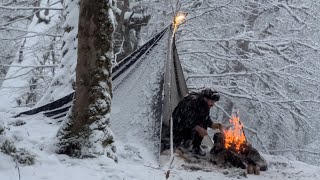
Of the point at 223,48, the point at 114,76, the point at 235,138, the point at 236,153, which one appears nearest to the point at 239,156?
the point at 236,153

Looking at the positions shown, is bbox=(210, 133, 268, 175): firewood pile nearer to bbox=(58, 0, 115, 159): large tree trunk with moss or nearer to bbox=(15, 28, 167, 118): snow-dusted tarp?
bbox=(15, 28, 167, 118): snow-dusted tarp

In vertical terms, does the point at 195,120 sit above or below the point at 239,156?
above

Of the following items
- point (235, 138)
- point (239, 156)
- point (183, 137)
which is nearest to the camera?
point (239, 156)

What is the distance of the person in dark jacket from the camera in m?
6.99

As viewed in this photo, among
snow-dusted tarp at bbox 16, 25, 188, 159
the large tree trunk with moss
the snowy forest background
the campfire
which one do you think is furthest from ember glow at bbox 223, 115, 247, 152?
the snowy forest background

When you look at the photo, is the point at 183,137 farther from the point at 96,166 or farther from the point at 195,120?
the point at 96,166

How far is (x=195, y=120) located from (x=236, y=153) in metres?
1.00

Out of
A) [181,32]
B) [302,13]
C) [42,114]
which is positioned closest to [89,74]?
[42,114]

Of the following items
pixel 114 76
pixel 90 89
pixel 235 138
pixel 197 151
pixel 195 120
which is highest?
pixel 114 76

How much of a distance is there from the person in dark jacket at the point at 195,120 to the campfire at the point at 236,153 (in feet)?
1.43

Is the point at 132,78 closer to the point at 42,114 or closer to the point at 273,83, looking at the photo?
the point at 42,114

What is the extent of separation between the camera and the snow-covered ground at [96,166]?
392 cm

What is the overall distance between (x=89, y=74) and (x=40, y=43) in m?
7.05

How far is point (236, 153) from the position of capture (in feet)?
20.8
